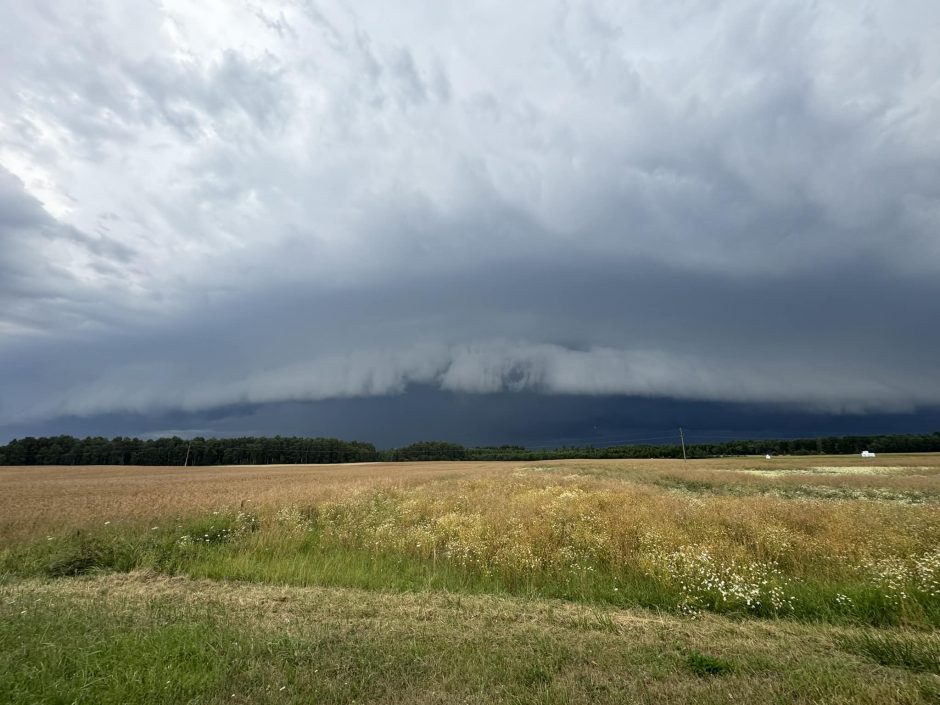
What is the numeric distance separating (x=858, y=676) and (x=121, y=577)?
41.8 ft

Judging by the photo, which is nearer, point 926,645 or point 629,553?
point 926,645

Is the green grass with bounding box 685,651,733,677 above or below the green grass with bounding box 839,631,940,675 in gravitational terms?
above

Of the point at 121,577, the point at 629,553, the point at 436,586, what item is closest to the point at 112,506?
the point at 121,577

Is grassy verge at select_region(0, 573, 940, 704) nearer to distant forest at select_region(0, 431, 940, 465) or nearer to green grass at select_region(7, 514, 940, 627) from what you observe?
green grass at select_region(7, 514, 940, 627)

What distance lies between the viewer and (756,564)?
10.0 metres

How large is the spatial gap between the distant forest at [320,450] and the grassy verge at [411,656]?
116m

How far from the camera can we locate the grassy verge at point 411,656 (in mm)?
4879

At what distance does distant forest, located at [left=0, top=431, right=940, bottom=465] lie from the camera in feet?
364

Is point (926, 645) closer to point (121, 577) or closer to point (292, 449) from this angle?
point (121, 577)

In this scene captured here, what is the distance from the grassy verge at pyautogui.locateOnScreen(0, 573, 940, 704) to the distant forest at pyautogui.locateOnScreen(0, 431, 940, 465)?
116 m

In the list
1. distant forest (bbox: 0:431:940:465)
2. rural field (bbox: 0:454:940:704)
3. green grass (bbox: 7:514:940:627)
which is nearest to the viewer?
rural field (bbox: 0:454:940:704)

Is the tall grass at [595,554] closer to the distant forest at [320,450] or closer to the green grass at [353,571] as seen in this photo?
the green grass at [353,571]

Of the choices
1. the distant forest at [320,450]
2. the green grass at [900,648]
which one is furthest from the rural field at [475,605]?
the distant forest at [320,450]

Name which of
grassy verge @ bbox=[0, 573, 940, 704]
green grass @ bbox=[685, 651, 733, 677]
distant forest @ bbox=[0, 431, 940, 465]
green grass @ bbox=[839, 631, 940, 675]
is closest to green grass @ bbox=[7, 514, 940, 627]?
grassy verge @ bbox=[0, 573, 940, 704]
